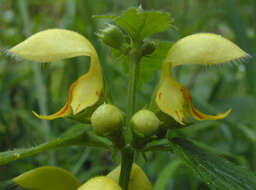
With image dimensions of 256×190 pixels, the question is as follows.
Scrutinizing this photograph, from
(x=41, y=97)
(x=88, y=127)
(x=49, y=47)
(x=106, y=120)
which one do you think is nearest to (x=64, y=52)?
(x=49, y=47)

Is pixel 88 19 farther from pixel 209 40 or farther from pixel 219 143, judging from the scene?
pixel 219 143

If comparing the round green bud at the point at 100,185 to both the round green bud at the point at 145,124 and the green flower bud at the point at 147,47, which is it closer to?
the round green bud at the point at 145,124

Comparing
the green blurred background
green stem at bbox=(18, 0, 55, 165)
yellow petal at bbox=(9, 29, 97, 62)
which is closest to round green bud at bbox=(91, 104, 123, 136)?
yellow petal at bbox=(9, 29, 97, 62)

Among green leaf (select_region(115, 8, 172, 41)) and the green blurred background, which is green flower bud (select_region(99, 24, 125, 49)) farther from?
the green blurred background

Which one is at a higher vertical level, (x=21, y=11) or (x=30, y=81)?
(x=21, y=11)

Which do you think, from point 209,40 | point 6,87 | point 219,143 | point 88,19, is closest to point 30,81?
point 6,87

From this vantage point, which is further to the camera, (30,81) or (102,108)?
(30,81)
